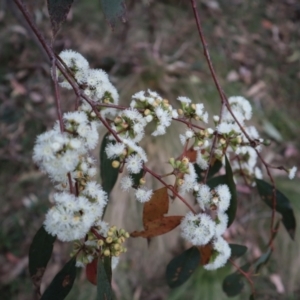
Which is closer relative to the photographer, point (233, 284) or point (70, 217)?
point (70, 217)

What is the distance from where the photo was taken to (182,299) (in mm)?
1624

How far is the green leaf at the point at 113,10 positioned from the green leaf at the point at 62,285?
1.00 feet

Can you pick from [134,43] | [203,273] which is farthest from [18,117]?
[203,273]

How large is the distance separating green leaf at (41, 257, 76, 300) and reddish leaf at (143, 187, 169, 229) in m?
0.11

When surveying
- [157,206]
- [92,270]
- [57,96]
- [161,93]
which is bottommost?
[161,93]

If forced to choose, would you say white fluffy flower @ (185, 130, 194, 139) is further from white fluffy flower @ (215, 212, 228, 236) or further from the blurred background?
the blurred background

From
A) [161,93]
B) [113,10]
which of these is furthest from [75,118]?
[161,93]

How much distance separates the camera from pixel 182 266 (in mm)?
707

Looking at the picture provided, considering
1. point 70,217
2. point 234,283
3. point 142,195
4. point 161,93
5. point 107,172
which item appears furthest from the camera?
point 161,93

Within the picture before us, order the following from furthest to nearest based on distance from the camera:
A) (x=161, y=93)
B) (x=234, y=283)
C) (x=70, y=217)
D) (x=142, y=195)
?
1. (x=161, y=93)
2. (x=234, y=283)
3. (x=142, y=195)
4. (x=70, y=217)

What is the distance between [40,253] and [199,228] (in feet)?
0.70

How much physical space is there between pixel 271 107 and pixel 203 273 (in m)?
0.91

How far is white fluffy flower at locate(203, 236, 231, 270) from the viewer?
0.59 m

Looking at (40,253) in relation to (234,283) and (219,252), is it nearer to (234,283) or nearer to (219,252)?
(219,252)
